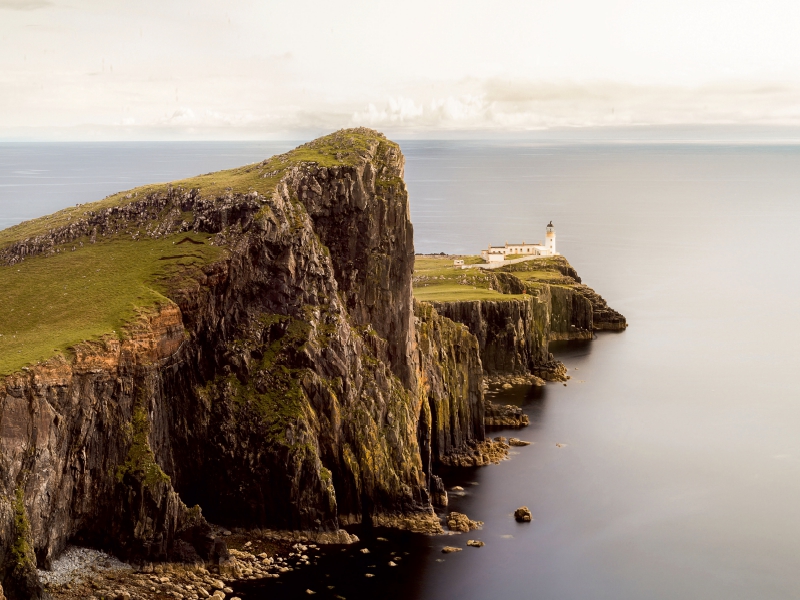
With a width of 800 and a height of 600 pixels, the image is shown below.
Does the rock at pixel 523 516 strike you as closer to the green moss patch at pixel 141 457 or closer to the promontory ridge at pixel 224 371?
the promontory ridge at pixel 224 371

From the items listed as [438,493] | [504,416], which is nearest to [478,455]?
[438,493]

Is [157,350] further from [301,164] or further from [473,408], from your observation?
[473,408]

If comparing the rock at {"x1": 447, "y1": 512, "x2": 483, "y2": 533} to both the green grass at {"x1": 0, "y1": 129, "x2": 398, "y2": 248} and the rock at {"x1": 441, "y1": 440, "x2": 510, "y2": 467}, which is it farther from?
the green grass at {"x1": 0, "y1": 129, "x2": 398, "y2": 248}

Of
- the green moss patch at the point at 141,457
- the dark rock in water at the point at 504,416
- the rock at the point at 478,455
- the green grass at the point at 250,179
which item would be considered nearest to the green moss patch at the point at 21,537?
the green moss patch at the point at 141,457

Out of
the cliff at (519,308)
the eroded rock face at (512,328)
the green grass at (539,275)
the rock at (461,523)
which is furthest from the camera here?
the green grass at (539,275)

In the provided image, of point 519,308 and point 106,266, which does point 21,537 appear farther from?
point 519,308

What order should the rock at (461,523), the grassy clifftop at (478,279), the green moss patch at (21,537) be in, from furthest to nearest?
the grassy clifftop at (478,279) → the rock at (461,523) → the green moss patch at (21,537)
